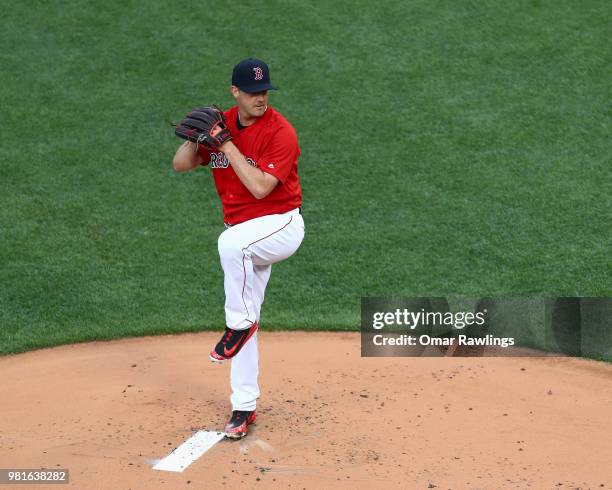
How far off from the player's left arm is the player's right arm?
42 centimetres

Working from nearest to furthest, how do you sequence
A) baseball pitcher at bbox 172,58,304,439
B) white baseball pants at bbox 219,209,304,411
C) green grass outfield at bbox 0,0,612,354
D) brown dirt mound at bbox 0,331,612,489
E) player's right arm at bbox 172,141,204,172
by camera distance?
brown dirt mound at bbox 0,331,612,489 → baseball pitcher at bbox 172,58,304,439 → white baseball pants at bbox 219,209,304,411 → player's right arm at bbox 172,141,204,172 → green grass outfield at bbox 0,0,612,354

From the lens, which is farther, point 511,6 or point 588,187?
point 511,6

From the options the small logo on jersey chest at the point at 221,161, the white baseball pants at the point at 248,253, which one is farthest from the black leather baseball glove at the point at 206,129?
the white baseball pants at the point at 248,253

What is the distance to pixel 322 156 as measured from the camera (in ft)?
35.5

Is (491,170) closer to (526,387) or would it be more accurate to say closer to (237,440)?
(526,387)

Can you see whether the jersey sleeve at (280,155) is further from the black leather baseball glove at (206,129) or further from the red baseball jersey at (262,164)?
the black leather baseball glove at (206,129)

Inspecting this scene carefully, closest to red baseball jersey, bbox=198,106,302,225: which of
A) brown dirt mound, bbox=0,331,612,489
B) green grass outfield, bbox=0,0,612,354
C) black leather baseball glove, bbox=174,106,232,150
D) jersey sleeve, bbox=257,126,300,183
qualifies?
jersey sleeve, bbox=257,126,300,183

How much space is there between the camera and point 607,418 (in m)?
6.54

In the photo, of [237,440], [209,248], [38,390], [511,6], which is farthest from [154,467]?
[511,6]

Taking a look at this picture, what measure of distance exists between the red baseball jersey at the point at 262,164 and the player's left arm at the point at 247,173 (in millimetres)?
62

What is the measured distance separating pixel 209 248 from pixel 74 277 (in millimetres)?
1200

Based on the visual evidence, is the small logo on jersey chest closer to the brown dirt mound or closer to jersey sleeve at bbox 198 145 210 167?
jersey sleeve at bbox 198 145 210 167

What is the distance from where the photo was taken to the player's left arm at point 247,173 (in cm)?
579

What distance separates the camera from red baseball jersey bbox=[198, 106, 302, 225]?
5.91m
